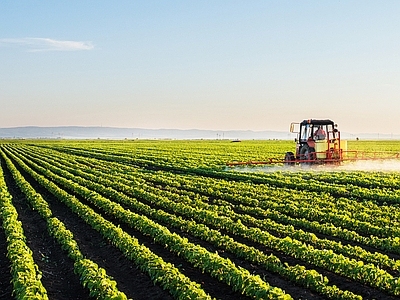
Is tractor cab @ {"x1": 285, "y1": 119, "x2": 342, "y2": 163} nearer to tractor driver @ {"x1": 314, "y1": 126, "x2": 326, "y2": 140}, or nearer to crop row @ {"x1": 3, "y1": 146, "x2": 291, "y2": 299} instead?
tractor driver @ {"x1": 314, "y1": 126, "x2": 326, "y2": 140}

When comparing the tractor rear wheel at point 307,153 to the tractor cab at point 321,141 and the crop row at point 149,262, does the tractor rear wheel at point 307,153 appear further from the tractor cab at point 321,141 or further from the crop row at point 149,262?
the crop row at point 149,262

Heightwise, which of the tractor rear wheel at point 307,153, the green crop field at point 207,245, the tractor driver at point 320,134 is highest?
the tractor driver at point 320,134

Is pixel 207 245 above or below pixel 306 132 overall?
below

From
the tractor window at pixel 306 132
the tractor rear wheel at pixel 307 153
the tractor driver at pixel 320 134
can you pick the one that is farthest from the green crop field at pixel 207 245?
the tractor window at pixel 306 132

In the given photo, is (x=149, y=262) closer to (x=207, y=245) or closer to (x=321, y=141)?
(x=207, y=245)

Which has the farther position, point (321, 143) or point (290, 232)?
point (321, 143)

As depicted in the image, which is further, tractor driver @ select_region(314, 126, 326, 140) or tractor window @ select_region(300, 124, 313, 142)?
tractor window @ select_region(300, 124, 313, 142)

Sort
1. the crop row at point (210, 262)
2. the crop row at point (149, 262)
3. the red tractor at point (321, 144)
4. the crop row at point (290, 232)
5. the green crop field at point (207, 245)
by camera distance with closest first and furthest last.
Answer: the crop row at point (210, 262), the crop row at point (149, 262), the green crop field at point (207, 245), the crop row at point (290, 232), the red tractor at point (321, 144)

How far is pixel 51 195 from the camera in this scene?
18906mm

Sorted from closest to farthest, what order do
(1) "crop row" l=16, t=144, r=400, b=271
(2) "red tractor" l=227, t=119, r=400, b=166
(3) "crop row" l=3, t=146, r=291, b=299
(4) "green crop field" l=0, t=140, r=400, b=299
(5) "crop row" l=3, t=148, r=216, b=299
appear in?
(3) "crop row" l=3, t=146, r=291, b=299 → (5) "crop row" l=3, t=148, r=216, b=299 → (4) "green crop field" l=0, t=140, r=400, b=299 → (1) "crop row" l=16, t=144, r=400, b=271 → (2) "red tractor" l=227, t=119, r=400, b=166

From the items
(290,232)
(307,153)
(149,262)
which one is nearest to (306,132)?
(307,153)

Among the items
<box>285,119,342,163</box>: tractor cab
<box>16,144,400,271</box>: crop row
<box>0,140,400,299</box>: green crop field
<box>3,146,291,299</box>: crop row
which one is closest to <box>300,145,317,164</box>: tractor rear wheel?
<box>285,119,342,163</box>: tractor cab

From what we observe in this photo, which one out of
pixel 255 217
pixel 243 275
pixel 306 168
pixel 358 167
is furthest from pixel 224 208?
pixel 358 167

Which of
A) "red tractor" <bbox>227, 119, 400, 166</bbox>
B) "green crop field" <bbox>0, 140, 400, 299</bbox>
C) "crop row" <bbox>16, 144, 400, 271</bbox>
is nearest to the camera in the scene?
"green crop field" <bbox>0, 140, 400, 299</bbox>
